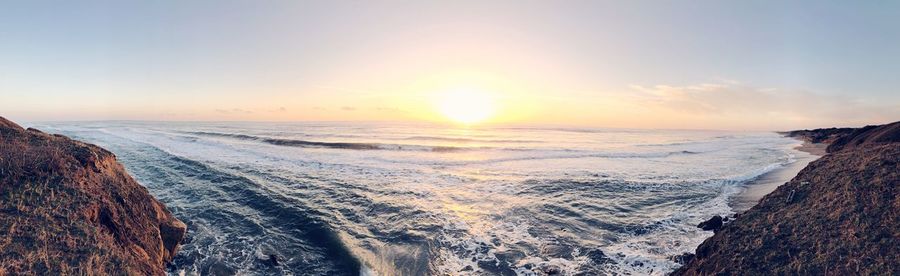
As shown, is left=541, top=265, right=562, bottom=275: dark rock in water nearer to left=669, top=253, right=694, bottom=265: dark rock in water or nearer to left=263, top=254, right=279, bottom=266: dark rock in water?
left=669, top=253, right=694, bottom=265: dark rock in water

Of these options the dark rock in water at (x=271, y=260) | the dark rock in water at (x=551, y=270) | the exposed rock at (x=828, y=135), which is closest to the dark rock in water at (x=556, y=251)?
the dark rock in water at (x=551, y=270)

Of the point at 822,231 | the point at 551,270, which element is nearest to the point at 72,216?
the point at 551,270

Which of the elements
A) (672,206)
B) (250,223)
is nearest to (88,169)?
(250,223)

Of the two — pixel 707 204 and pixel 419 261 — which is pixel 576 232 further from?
pixel 707 204

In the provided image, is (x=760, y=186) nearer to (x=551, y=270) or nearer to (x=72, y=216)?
(x=551, y=270)

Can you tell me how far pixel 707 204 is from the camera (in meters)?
18.4

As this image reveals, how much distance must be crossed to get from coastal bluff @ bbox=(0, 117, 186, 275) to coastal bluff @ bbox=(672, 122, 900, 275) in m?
13.1

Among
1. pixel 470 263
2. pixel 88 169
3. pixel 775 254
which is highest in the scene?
pixel 88 169

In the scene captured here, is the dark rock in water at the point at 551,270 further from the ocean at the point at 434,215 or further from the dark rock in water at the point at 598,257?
the dark rock in water at the point at 598,257

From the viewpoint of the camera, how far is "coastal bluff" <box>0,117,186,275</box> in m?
7.80

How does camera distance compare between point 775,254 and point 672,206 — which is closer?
point 775,254

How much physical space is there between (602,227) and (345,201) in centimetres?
1137

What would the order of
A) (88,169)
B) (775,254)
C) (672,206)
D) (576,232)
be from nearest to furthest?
(775,254)
(88,169)
(576,232)
(672,206)

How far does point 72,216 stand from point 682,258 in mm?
15489
